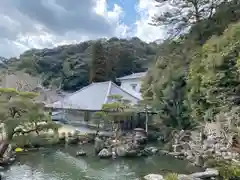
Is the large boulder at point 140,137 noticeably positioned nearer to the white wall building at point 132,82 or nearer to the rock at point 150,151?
the rock at point 150,151

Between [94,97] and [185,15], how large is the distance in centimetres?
920

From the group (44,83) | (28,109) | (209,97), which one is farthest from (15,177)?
(44,83)

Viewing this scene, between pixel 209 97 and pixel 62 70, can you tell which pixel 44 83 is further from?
pixel 209 97

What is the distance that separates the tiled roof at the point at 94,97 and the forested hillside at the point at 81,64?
9.96 meters

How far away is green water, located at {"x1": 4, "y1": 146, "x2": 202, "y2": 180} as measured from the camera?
9.30 m

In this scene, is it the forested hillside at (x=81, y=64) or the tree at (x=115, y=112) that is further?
the forested hillside at (x=81, y=64)

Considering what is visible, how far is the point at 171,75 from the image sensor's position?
47.8 feet

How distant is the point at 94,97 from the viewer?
2025cm

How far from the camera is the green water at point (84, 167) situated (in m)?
9.30

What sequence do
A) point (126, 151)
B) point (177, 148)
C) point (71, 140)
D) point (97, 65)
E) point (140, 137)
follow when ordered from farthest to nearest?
point (97, 65) < point (140, 137) < point (71, 140) < point (177, 148) < point (126, 151)

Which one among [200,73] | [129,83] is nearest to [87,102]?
[200,73]

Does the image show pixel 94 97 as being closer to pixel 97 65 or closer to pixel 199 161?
pixel 97 65

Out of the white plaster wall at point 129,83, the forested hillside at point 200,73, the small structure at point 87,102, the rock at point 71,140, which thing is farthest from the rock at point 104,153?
the white plaster wall at point 129,83

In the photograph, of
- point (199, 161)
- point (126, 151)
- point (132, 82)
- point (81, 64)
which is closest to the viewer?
point (199, 161)
